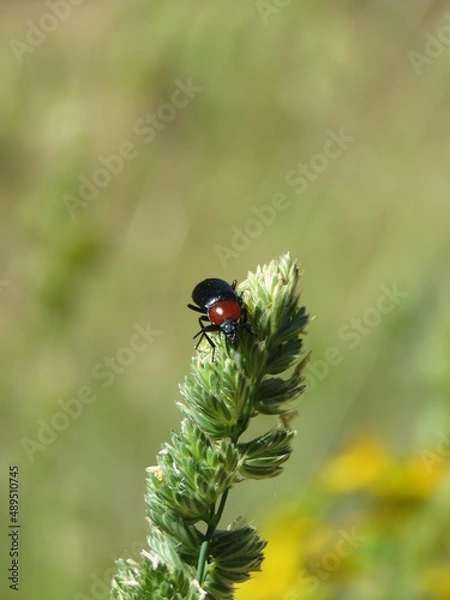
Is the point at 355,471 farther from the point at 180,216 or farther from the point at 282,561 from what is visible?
the point at 180,216

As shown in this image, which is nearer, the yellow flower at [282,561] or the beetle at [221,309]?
the beetle at [221,309]

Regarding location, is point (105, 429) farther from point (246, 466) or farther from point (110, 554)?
point (246, 466)

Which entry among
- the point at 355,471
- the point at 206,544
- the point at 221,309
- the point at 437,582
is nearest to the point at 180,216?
the point at 355,471

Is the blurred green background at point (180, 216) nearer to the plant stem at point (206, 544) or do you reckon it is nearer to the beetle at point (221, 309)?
the beetle at point (221, 309)

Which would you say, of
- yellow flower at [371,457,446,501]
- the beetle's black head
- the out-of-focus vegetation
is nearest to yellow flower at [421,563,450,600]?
the out-of-focus vegetation

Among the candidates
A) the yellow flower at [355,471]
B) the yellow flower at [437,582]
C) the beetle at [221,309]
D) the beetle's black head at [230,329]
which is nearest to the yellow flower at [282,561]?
the yellow flower at [355,471]

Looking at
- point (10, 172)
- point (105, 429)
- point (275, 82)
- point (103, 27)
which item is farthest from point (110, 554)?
point (103, 27)
